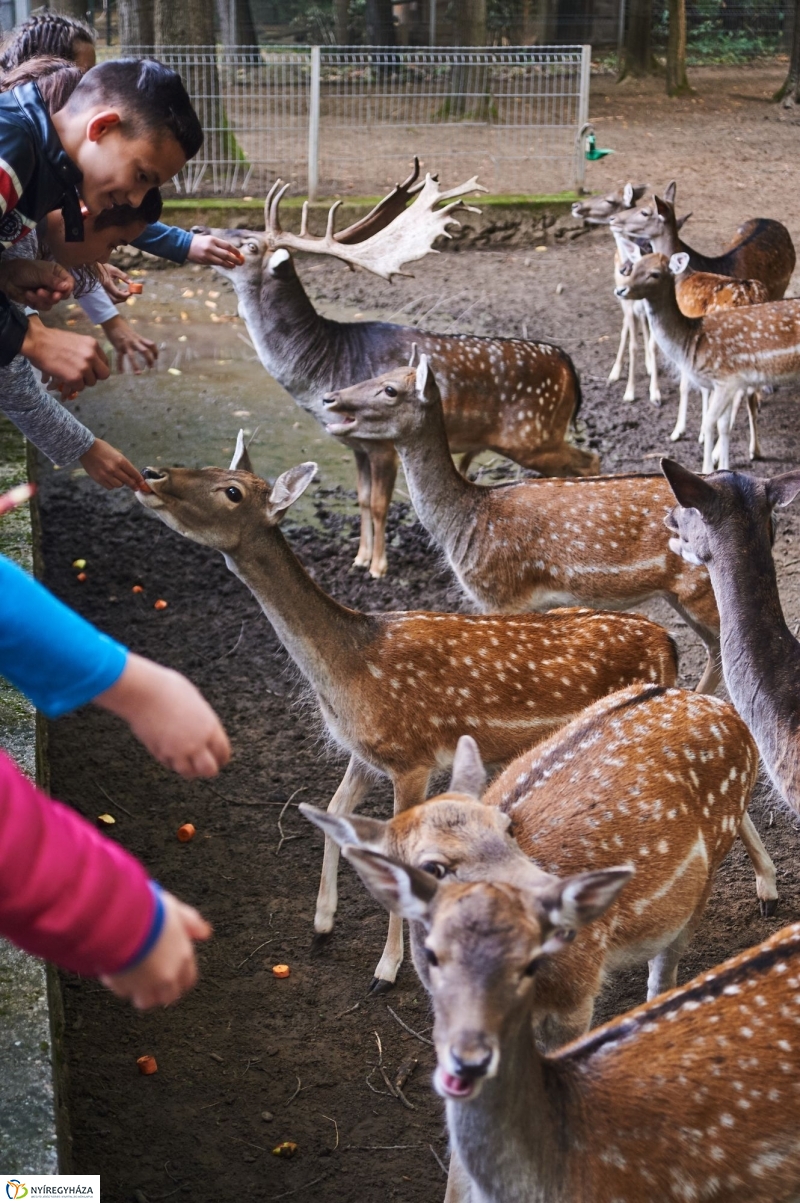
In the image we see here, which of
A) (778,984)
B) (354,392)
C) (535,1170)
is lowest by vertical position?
(535,1170)

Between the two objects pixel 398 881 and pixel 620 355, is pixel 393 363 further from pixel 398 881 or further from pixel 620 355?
pixel 398 881

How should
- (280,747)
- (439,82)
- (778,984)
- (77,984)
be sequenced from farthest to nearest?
(439,82)
(280,747)
(77,984)
(778,984)

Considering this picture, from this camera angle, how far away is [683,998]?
92.3 inches

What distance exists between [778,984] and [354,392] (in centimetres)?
309

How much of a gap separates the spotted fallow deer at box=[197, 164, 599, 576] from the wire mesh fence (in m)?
4.88

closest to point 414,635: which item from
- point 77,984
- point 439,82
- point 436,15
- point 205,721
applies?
point 77,984

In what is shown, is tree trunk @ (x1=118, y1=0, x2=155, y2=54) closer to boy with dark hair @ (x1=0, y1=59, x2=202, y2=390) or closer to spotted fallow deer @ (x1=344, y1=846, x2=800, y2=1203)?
boy with dark hair @ (x1=0, y1=59, x2=202, y2=390)

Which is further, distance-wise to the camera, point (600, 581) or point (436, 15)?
point (436, 15)

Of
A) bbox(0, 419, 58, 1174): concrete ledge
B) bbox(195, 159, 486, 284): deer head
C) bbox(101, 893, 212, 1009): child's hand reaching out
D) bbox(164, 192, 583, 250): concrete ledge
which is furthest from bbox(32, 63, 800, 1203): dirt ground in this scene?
bbox(164, 192, 583, 250): concrete ledge

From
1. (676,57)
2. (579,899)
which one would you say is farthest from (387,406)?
(676,57)

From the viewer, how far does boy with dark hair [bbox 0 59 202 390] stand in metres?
2.61

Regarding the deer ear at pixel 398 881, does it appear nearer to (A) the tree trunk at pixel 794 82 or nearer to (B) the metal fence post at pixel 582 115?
(B) the metal fence post at pixel 582 115

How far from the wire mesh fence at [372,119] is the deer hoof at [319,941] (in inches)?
342

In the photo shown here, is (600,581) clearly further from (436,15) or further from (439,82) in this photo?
(436,15)
